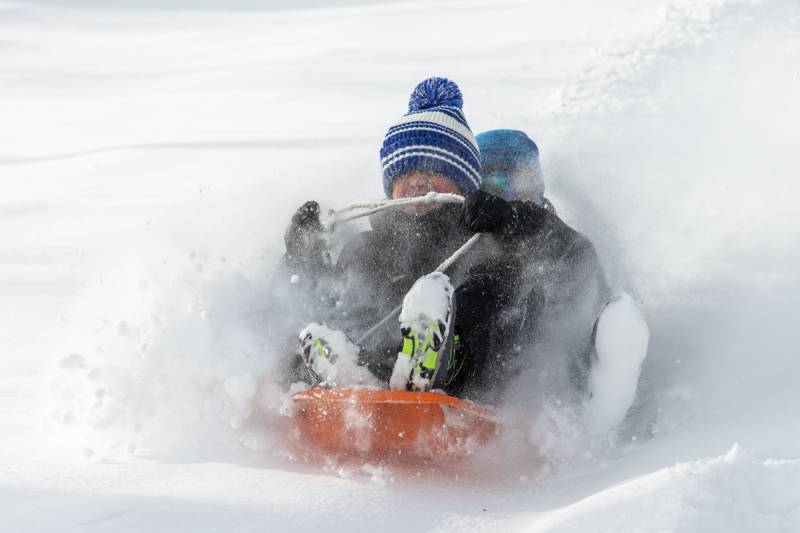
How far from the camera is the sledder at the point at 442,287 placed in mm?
2357

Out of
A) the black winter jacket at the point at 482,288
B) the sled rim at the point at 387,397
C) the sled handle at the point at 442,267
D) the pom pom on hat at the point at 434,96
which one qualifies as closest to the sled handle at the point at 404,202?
the black winter jacket at the point at 482,288

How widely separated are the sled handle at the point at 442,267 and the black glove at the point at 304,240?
39 centimetres

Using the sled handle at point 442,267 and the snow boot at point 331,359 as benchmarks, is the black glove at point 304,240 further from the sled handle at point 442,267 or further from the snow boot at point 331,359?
the snow boot at point 331,359

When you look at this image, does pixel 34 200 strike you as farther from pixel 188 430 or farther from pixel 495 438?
pixel 495 438

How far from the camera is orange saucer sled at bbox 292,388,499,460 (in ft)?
7.26

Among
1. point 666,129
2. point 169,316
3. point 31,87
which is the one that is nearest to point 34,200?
point 169,316

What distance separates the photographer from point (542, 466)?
2369mm

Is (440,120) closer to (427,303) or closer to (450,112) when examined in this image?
(450,112)

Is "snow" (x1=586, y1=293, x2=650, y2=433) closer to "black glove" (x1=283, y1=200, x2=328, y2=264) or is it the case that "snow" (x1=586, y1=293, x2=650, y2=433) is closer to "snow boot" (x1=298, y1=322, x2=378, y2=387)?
"snow boot" (x1=298, y1=322, x2=378, y2=387)

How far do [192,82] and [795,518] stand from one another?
307 inches

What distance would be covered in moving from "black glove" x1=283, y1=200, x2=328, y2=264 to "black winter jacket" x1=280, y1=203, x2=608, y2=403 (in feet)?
0.08

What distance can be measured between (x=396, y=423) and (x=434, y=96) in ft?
5.27

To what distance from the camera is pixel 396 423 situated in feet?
7.34

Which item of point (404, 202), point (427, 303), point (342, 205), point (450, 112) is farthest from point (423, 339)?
point (342, 205)
